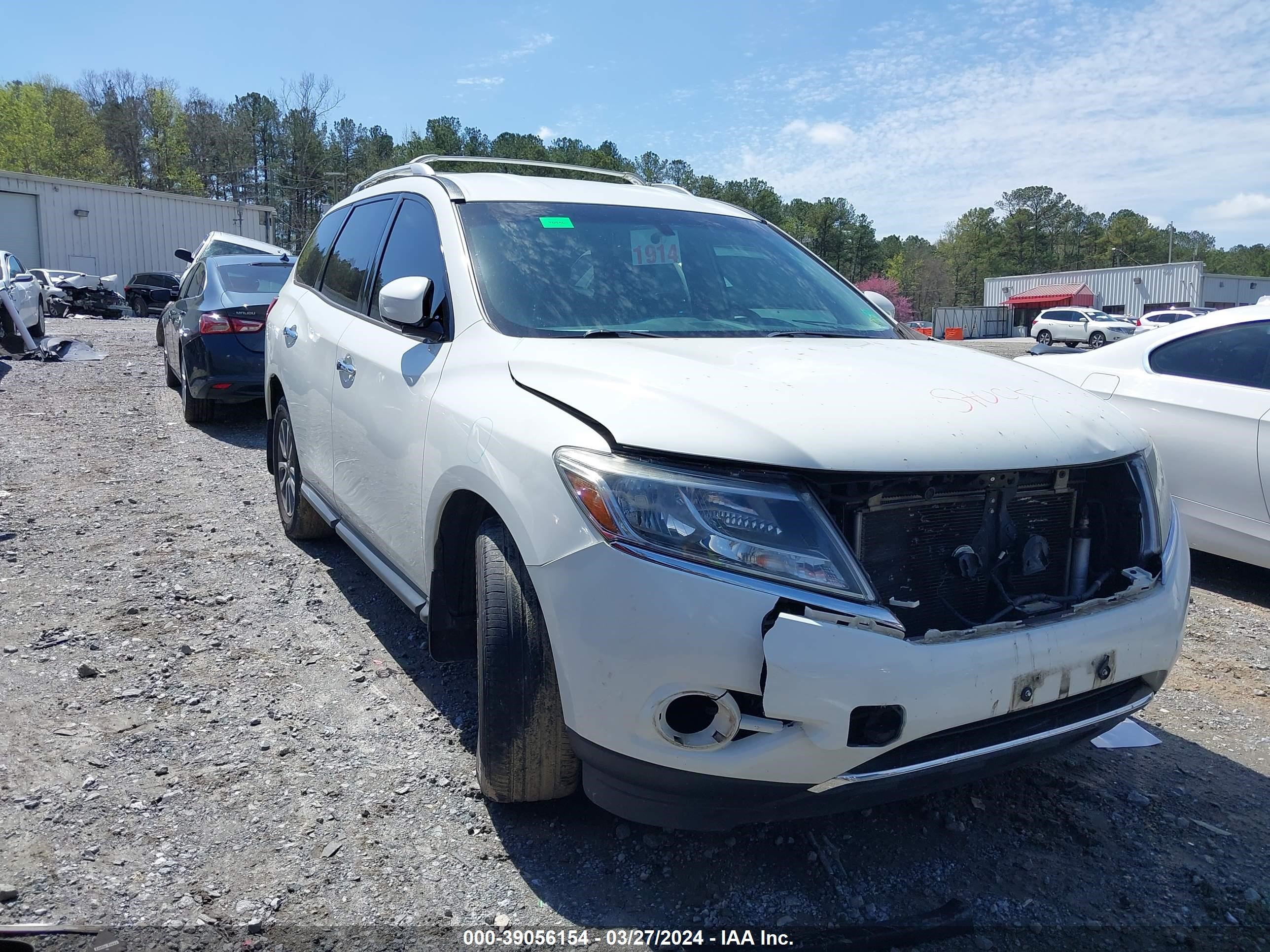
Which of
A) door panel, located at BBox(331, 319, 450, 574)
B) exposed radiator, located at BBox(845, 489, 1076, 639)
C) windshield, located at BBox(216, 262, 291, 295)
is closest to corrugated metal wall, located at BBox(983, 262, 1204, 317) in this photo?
windshield, located at BBox(216, 262, 291, 295)

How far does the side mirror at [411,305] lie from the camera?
9.75 feet

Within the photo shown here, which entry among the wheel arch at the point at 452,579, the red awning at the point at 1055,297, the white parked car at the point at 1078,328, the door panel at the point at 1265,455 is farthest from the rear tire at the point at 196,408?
the red awning at the point at 1055,297

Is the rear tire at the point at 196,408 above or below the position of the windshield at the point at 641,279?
below

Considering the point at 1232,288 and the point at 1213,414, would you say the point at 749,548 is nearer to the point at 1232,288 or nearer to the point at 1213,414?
the point at 1213,414

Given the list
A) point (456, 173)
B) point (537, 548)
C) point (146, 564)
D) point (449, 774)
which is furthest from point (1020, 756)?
point (146, 564)

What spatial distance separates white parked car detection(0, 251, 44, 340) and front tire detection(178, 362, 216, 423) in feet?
23.3

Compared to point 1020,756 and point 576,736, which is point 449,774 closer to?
point 576,736

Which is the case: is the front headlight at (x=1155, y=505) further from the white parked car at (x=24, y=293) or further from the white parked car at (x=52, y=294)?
the white parked car at (x=52, y=294)

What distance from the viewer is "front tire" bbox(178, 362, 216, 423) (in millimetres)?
8617

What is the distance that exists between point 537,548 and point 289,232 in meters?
75.9

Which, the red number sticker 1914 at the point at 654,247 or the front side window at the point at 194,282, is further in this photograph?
the front side window at the point at 194,282

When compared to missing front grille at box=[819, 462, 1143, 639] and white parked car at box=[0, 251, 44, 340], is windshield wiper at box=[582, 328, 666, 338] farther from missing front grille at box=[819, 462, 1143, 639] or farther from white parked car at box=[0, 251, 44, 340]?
white parked car at box=[0, 251, 44, 340]

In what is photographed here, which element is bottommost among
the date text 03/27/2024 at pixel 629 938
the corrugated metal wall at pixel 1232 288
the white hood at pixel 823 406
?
the date text 03/27/2024 at pixel 629 938

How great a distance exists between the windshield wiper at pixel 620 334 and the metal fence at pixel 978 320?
66719 mm
